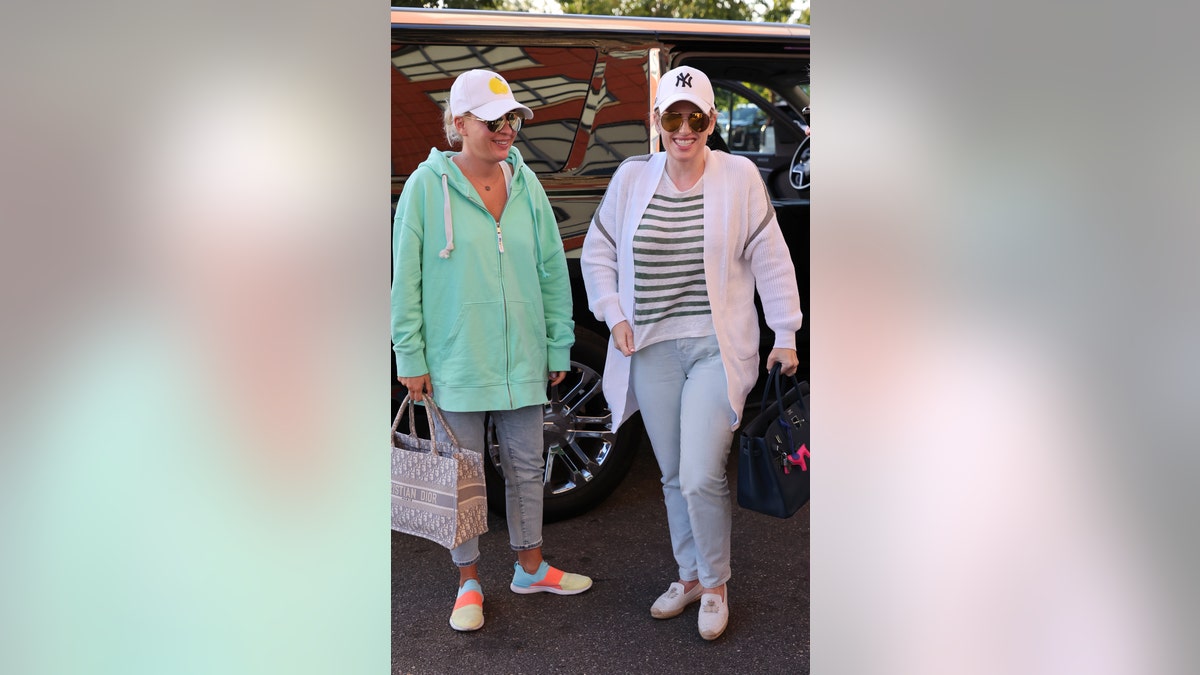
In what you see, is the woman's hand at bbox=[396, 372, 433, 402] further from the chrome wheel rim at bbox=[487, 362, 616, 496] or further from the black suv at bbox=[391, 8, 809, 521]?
the chrome wheel rim at bbox=[487, 362, 616, 496]

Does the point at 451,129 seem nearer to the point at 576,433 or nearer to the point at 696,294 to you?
the point at 696,294

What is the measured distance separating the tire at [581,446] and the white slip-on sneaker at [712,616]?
0.84 m

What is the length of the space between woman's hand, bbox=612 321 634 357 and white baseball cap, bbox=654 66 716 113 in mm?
562

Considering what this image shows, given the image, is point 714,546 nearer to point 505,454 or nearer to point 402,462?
point 505,454

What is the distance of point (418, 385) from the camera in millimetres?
2627

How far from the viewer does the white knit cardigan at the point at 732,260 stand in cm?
254

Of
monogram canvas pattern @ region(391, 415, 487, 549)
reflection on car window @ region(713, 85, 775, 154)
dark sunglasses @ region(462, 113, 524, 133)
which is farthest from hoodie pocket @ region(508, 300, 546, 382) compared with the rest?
reflection on car window @ region(713, 85, 775, 154)

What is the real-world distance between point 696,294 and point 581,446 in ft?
3.48

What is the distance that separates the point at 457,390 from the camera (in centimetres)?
263

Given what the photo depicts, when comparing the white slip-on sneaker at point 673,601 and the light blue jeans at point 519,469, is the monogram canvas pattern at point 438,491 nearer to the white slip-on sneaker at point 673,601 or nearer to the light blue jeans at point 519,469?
the light blue jeans at point 519,469

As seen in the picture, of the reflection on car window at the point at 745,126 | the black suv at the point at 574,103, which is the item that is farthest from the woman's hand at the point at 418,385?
the reflection on car window at the point at 745,126
